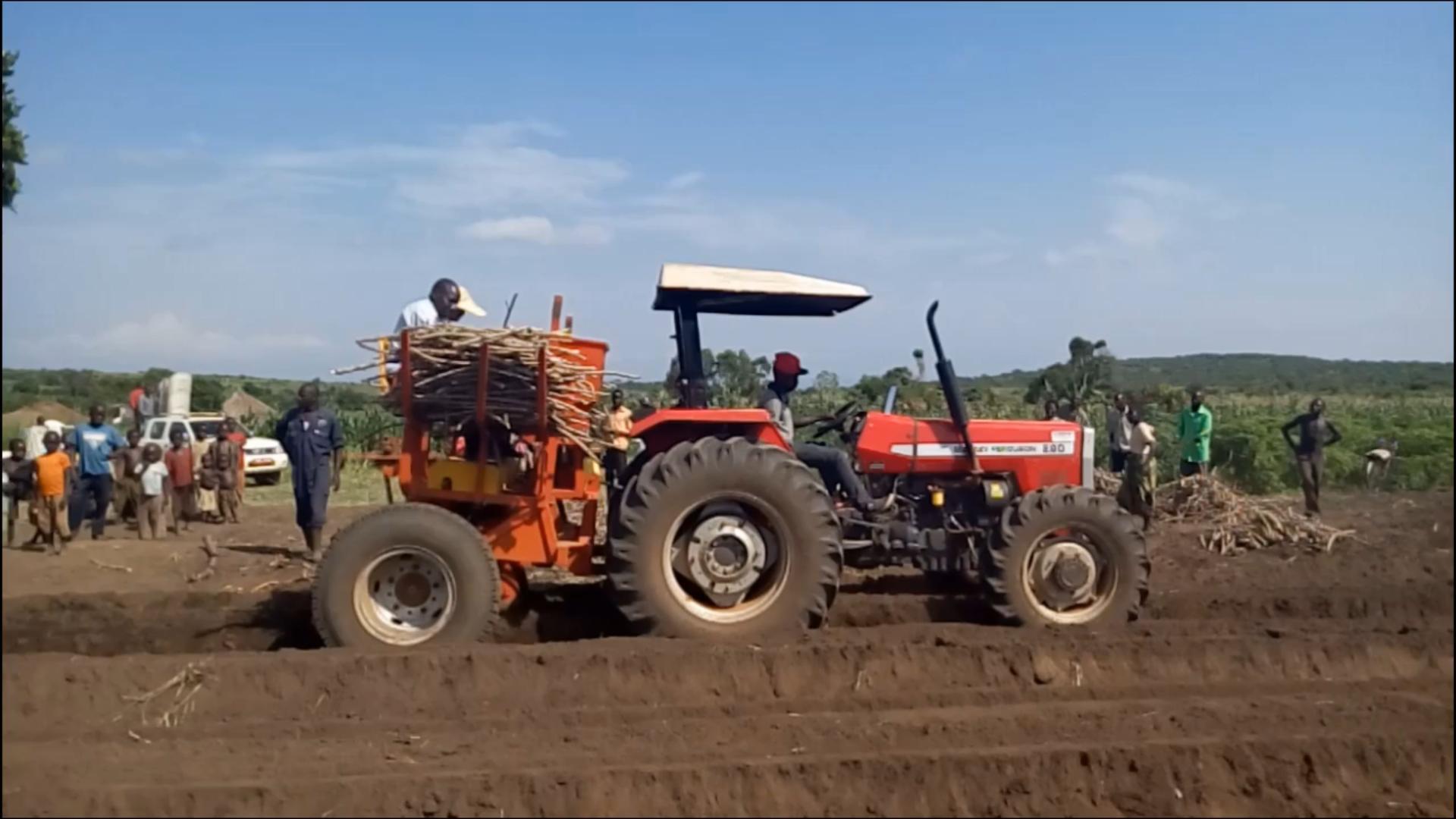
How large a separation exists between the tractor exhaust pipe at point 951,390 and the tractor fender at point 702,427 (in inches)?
40.4

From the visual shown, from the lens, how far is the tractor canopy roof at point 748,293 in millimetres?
7414

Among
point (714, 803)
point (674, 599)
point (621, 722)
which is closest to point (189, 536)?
point (674, 599)

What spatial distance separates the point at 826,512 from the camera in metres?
7.32

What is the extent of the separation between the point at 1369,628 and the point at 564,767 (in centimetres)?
500

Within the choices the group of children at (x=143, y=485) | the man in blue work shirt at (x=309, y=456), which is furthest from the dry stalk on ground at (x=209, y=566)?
the group of children at (x=143, y=485)

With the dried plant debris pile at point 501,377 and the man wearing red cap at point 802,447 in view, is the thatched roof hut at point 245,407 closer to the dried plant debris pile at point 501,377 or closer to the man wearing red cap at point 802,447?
the dried plant debris pile at point 501,377

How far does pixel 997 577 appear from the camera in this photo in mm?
7598

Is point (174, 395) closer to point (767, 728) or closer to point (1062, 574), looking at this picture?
point (1062, 574)

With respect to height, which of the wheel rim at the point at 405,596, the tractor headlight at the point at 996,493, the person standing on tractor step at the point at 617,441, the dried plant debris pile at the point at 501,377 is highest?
the dried plant debris pile at the point at 501,377

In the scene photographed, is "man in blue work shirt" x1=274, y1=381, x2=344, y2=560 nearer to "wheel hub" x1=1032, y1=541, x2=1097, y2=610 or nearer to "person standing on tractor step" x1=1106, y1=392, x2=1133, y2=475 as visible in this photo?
"wheel hub" x1=1032, y1=541, x2=1097, y2=610

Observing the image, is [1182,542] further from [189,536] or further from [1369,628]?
[189,536]

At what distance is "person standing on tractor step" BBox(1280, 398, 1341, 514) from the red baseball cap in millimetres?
7253

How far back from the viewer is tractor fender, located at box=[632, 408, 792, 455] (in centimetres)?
751

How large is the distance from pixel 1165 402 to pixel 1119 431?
6.99 metres
